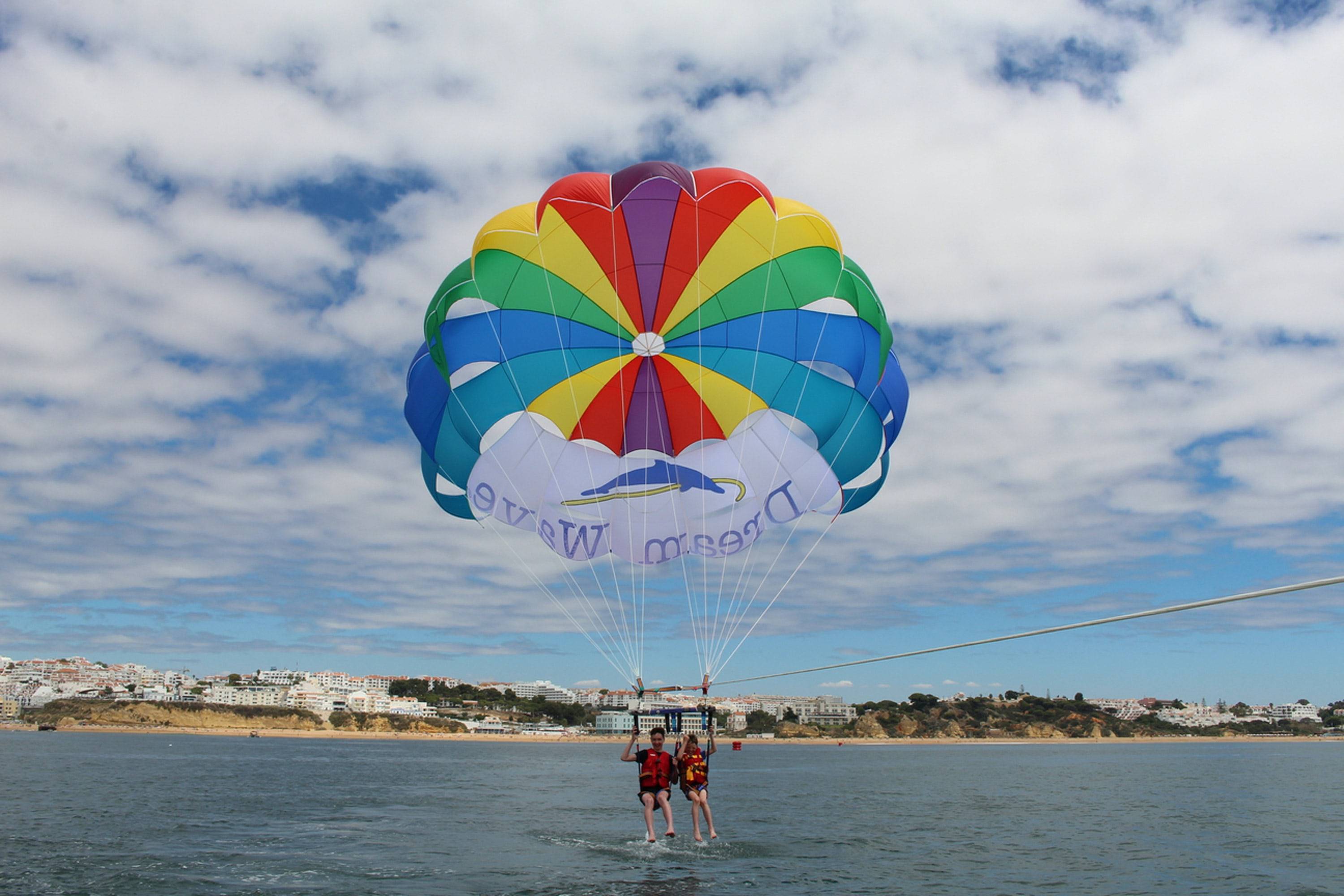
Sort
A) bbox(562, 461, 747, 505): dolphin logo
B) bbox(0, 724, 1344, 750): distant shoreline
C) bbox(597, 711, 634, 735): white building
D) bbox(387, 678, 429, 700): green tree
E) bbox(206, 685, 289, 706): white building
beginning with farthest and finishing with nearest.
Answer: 1. bbox(387, 678, 429, 700): green tree
2. bbox(206, 685, 289, 706): white building
3. bbox(597, 711, 634, 735): white building
4. bbox(0, 724, 1344, 750): distant shoreline
5. bbox(562, 461, 747, 505): dolphin logo

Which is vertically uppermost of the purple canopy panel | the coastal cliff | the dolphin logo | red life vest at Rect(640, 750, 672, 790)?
the purple canopy panel

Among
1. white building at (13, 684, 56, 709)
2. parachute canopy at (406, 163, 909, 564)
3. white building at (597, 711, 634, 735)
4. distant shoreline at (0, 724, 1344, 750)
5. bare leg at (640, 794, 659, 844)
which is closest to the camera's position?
bare leg at (640, 794, 659, 844)

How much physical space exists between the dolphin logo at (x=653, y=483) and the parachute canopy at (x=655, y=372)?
0.08 feet

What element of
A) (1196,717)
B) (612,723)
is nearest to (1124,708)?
(1196,717)

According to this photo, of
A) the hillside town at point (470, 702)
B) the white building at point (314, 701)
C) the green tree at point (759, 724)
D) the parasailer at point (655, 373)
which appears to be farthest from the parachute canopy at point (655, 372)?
the green tree at point (759, 724)

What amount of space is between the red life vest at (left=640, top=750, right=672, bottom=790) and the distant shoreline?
9325 centimetres

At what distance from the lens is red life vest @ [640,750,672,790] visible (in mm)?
11656

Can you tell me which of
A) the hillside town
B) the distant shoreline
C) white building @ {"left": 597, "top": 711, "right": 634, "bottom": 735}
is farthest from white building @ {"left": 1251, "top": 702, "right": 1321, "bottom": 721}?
white building @ {"left": 597, "top": 711, "right": 634, "bottom": 735}

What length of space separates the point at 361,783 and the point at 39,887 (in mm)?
20941

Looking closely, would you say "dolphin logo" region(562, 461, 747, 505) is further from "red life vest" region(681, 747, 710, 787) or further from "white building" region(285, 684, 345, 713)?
"white building" region(285, 684, 345, 713)

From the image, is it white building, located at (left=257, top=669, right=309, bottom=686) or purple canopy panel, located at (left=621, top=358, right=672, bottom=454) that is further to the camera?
white building, located at (left=257, top=669, right=309, bottom=686)

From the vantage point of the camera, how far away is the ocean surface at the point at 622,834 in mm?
11672

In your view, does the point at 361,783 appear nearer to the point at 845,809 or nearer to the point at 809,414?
the point at 845,809

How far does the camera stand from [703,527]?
1407cm
